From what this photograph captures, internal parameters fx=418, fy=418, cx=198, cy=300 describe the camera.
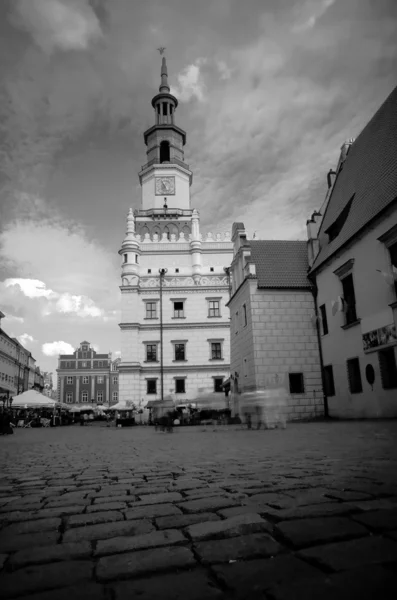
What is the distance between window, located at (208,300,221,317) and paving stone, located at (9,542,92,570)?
39.4 m

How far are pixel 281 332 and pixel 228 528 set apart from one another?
2147 cm

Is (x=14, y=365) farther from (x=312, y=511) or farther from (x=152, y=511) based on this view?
(x=312, y=511)

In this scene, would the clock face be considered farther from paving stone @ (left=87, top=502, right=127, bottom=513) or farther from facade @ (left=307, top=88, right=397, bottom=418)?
paving stone @ (left=87, top=502, right=127, bottom=513)

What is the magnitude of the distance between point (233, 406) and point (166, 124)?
4233 centimetres

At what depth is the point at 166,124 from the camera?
177ft

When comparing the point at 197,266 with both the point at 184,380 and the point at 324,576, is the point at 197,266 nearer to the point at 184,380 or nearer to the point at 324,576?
the point at 184,380

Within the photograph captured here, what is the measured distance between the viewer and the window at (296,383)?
22.7 m

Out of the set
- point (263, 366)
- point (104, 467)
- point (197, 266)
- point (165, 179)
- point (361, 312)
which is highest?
point (165, 179)

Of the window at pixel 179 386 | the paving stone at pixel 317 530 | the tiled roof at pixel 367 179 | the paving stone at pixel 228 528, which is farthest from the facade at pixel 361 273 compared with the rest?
the window at pixel 179 386

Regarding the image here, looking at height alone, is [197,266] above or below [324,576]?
above

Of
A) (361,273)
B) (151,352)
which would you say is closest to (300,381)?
(361,273)

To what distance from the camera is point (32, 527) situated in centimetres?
260

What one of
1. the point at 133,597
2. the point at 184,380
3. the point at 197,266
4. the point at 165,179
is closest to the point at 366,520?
the point at 133,597

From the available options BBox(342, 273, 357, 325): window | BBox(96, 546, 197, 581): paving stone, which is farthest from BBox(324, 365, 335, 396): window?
BBox(96, 546, 197, 581): paving stone
